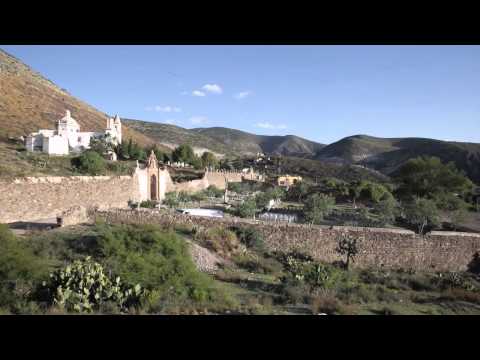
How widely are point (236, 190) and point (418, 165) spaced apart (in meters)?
18.7

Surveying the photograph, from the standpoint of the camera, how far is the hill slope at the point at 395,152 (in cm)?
6094

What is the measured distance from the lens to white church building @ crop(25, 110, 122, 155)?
92.8 ft

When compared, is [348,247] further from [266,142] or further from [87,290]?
[266,142]

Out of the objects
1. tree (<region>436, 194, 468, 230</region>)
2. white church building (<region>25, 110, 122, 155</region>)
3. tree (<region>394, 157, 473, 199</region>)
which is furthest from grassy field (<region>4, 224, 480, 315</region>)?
tree (<region>394, 157, 473, 199</region>)

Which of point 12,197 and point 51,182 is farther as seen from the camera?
point 51,182

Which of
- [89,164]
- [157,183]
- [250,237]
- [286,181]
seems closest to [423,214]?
[250,237]

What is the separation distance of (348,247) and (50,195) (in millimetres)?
13483

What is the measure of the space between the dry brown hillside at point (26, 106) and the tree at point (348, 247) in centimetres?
3208

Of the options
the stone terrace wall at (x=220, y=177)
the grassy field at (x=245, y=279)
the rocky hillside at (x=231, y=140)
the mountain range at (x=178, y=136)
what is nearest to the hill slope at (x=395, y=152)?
the mountain range at (x=178, y=136)

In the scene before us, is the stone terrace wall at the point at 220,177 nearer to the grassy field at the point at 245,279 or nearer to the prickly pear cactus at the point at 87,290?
the grassy field at the point at 245,279

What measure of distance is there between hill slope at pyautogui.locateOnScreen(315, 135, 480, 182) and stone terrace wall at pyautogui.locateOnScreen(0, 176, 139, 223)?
2181 inches
